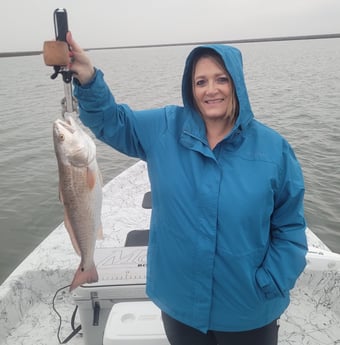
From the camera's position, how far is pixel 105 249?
3615 millimetres

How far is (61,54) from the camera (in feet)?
6.19

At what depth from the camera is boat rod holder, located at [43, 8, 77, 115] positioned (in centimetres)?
186

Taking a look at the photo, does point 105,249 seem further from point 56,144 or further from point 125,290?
point 56,144

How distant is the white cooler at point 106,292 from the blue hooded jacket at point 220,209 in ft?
2.90

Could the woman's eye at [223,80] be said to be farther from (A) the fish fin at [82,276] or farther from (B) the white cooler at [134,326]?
(B) the white cooler at [134,326]

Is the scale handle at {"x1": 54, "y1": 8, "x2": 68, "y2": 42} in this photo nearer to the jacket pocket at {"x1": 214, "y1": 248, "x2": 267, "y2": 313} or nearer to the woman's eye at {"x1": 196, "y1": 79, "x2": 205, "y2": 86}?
the woman's eye at {"x1": 196, "y1": 79, "x2": 205, "y2": 86}

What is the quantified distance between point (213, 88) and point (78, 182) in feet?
3.06

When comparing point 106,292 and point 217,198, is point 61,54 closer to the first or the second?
point 217,198

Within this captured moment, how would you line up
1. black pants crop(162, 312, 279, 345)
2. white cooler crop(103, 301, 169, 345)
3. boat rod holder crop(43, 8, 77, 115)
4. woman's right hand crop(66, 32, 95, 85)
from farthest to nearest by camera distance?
white cooler crop(103, 301, 169, 345) → black pants crop(162, 312, 279, 345) → woman's right hand crop(66, 32, 95, 85) → boat rod holder crop(43, 8, 77, 115)

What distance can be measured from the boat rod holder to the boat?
1.70m

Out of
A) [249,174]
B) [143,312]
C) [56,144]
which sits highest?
[56,144]

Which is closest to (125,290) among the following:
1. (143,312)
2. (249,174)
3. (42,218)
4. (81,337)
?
(143,312)

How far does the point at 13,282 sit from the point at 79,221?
2200 mm

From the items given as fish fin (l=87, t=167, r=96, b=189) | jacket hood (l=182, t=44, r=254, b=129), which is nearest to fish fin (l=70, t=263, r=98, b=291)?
fish fin (l=87, t=167, r=96, b=189)
